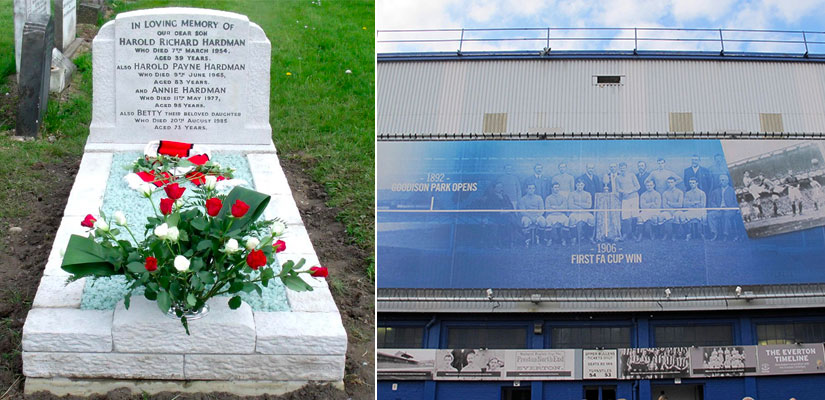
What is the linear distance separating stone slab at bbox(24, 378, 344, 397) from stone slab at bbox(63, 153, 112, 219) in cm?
183

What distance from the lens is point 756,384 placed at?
1308cm

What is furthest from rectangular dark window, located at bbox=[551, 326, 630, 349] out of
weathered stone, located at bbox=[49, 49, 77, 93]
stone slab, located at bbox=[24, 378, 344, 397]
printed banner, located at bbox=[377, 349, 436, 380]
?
stone slab, located at bbox=[24, 378, 344, 397]

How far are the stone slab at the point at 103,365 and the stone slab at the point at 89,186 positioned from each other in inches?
70.9

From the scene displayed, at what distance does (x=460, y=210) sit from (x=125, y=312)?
39.1ft

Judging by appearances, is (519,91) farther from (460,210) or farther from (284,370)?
(284,370)

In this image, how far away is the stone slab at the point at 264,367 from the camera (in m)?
3.92

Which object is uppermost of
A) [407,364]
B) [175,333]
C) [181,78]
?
[181,78]

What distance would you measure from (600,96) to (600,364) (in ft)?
25.5

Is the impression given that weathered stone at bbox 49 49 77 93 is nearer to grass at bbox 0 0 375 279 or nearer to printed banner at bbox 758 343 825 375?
A: grass at bbox 0 0 375 279

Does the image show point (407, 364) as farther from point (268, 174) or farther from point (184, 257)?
point (184, 257)

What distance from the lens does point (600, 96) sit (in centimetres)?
1855

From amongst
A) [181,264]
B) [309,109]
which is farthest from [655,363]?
[181,264]

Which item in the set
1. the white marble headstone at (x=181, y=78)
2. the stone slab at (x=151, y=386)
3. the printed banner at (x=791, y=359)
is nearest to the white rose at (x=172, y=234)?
the stone slab at (x=151, y=386)

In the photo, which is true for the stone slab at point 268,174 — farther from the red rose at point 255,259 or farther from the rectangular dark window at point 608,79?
the rectangular dark window at point 608,79
